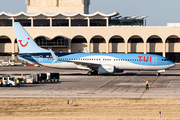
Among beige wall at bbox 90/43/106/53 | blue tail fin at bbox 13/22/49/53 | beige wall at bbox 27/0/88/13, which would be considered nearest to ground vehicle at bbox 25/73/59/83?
blue tail fin at bbox 13/22/49/53

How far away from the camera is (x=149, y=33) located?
357 feet

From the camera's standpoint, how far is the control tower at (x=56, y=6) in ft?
376

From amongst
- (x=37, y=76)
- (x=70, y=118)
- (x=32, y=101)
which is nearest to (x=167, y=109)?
(x=70, y=118)

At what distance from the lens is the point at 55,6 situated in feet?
378

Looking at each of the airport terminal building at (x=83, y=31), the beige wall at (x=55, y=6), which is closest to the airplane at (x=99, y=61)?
the airport terminal building at (x=83, y=31)

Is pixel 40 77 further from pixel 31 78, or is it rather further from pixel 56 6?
pixel 56 6

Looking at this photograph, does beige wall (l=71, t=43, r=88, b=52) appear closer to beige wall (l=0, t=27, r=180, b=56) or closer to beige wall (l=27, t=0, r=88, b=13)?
beige wall (l=0, t=27, r=180, b=56)

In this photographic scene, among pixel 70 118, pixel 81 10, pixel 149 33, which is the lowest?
pixel 70 118

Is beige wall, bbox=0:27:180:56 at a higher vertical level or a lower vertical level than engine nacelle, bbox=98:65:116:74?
higher

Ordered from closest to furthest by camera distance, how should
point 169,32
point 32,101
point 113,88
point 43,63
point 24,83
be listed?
point 32,101, point 113,88, point 24,83, point 43,63, point 169,32

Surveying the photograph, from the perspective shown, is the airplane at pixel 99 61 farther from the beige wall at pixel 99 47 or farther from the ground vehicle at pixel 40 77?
the beige wall at pixel 99 47

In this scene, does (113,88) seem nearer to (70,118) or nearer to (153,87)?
(153,87)

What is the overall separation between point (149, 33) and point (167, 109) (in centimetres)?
7867

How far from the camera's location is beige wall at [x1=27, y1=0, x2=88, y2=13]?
115m
